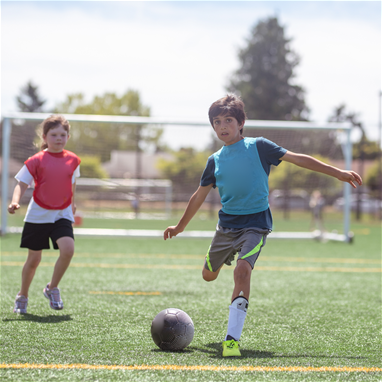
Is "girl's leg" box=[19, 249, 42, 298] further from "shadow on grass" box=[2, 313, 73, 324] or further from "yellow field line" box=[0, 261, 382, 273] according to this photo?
"yellow field line" box=[0, 261, 382, 273]

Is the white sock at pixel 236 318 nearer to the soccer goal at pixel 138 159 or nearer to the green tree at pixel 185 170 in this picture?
the soccer goal at pixel 138 159

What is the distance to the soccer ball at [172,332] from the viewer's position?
11.1ft

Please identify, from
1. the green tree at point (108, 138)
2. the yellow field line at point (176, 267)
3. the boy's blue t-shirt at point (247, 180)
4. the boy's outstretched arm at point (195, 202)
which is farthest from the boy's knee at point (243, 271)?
the green tree at point (108, 138)

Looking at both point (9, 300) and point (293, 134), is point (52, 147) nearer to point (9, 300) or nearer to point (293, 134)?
point (9, 300)

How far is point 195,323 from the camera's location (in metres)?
4.32

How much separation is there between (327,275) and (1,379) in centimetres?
587

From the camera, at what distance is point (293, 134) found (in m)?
14.0

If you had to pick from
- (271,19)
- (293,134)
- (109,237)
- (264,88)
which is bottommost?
(109,237)

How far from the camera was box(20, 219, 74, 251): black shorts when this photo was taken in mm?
4613

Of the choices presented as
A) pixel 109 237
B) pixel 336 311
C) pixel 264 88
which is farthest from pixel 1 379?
pixel 264 88

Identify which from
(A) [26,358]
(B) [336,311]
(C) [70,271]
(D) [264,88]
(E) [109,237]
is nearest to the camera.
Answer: (A) [26,358]

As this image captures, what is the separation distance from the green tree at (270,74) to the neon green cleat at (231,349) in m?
45.7

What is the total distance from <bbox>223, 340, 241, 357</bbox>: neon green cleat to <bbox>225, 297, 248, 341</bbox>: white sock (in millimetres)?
50

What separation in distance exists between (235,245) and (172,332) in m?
0.76
